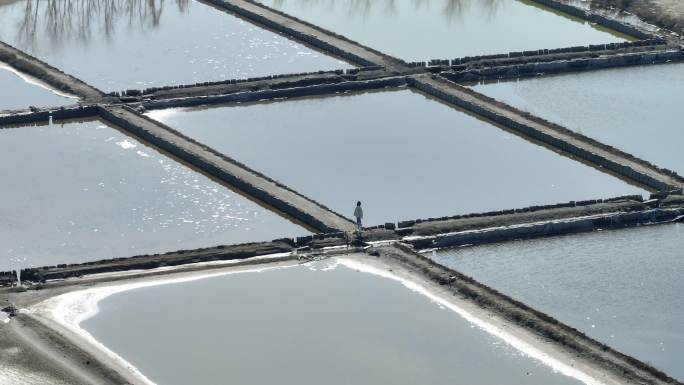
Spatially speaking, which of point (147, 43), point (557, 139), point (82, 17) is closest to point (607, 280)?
point (557, 139)

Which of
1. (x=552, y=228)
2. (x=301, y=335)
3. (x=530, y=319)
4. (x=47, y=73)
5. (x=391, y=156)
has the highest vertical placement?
(x=47, y=73)

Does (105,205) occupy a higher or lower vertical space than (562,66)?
lower

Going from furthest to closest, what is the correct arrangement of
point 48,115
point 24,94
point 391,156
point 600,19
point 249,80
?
point 600,19 → point 249,80 → point 24,94 → point 48,115 → point 391,156

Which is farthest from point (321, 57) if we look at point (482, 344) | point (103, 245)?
point (482, 344)

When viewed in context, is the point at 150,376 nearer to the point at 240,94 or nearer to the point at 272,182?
the point at 272,182

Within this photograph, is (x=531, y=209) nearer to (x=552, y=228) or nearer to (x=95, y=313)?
(x=552, y=228)

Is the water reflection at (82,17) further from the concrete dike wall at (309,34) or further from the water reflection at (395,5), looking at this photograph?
the water reflection at (395,5)
